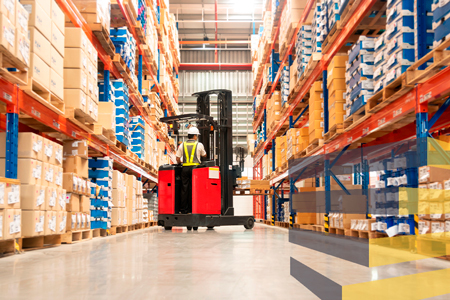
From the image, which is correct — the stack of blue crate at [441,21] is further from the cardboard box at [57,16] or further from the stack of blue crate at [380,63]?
the cardboard box at [57,16]

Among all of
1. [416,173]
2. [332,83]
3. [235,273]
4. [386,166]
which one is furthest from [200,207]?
[235,273]

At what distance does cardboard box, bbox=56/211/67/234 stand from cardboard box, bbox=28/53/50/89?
4.33ft

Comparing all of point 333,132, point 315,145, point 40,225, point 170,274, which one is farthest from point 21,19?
point 315,145

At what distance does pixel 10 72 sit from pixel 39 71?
61 cm

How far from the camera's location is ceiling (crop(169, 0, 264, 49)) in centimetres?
1869

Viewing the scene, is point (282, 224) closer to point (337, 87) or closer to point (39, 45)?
point (337, 87)

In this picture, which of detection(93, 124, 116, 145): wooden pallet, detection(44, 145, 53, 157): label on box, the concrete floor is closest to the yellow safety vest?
detection(93, 124, 116, 145): wooden pallet

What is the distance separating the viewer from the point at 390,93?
4363 mm

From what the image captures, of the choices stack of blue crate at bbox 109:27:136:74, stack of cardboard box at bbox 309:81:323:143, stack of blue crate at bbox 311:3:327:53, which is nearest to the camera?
stack of blue crate at bbox 311:3:327:53

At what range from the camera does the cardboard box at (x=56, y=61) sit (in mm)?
4672

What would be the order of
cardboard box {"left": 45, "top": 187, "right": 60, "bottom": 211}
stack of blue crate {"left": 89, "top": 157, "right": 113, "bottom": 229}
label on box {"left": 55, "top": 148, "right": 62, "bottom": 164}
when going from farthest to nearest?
stack of blue crate {"left": 89, "top": 157, "right": 113, "bottom": 229}, label on box {"left": 55, "top": 148, "right": 62, "bottom": 164}, cardboard box {"left": 45, "top": 187, "right": 60, "bottom": 211}

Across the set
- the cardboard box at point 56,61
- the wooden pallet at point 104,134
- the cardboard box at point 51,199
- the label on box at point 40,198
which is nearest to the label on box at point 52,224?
the cardboard box at point 51,199

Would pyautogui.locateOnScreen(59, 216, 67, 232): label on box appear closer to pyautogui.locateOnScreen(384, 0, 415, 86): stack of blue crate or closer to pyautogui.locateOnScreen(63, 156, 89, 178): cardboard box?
pyautogui.locateOnScreen(63, 156, 89, 178): cardboard box

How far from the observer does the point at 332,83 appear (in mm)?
6230
